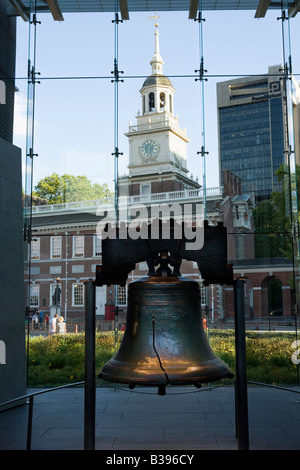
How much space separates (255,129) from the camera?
33.3 feet

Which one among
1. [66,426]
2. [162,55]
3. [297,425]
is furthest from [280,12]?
[66,426]

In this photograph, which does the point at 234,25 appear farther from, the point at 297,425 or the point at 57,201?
the point at 297,425

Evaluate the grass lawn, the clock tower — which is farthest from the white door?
the clock tower

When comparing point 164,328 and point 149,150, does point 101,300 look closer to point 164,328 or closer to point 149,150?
point 149,150

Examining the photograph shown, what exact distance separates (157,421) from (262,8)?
23.9ft

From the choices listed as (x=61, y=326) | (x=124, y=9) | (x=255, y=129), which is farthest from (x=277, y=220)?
(x=124, y=9)

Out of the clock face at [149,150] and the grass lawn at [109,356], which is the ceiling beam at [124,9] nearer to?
the clock face at [149,150]

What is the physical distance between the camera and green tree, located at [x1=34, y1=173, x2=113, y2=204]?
373 inches

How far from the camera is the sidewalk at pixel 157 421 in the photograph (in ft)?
17.3

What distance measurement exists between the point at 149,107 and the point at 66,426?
5902mm

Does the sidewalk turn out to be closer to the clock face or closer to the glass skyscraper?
the glass skyscraper

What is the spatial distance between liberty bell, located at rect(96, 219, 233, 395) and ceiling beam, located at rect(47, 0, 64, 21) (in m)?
7.38

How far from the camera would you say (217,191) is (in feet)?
30.8

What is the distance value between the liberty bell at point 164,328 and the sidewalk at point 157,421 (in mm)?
1783
